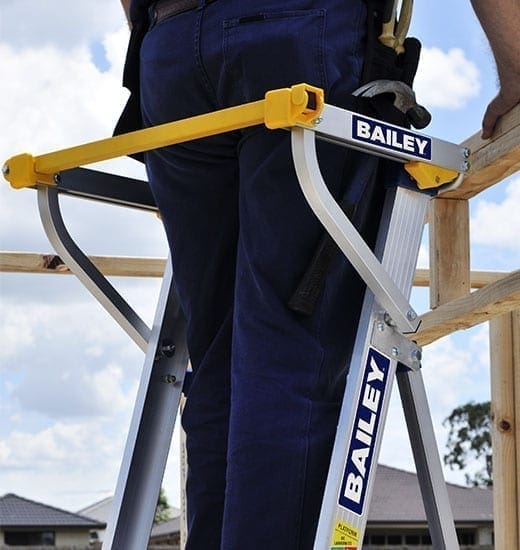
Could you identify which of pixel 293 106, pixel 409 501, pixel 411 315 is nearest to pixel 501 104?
pixel 411 315

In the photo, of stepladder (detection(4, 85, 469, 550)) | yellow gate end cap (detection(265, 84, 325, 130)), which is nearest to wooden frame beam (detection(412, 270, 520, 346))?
stepladder (detection(4, 85, 469, 550))

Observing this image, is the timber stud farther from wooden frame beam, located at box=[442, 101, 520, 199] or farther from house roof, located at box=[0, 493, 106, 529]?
house roof, located at box=[0, 493, 106, 529]

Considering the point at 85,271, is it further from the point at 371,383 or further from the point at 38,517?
the point at 38,517

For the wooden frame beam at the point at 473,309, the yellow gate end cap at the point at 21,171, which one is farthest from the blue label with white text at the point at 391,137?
the yellow gate end cap at the point at 21,171

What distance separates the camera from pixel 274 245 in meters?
1.70

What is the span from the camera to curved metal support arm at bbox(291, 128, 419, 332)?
158 cm

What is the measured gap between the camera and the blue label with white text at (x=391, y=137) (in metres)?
1.64

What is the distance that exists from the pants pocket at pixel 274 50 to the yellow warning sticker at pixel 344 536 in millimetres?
670

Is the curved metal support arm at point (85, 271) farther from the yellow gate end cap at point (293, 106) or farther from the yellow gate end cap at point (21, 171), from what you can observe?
the yellow gate end cap at point (293, 106)

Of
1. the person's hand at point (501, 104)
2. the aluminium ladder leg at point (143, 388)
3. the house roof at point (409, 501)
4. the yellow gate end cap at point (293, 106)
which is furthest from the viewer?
the house roof at point (409, 501)

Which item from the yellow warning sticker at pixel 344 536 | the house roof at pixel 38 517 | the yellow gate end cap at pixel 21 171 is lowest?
the yellow warning sticker at pixel 344 536

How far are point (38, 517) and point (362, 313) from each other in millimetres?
30258

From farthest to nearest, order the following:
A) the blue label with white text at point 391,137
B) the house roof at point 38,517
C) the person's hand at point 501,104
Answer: the house roof at point 38,517 < the person's hand at point 501,104 < the blue label with white text at point 391,137

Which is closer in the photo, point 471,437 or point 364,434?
point 364,434
